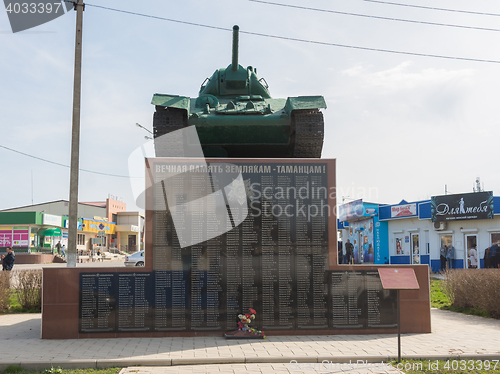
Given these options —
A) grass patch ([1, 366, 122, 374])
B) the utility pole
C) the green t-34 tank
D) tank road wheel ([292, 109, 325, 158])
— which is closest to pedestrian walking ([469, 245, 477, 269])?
the green t-34 tank

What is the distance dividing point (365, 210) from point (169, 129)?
20187 millimetres

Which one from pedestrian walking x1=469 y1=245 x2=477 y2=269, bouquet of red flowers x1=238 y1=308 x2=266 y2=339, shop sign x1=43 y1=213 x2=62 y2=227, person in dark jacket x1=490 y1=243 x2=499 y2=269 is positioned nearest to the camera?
bouquet of red flowers x1=238 y1=308 x2=266 y2=339

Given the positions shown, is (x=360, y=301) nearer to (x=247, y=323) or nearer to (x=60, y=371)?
(x=247, y=323)

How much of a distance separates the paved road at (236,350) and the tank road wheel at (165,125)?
3991 mm

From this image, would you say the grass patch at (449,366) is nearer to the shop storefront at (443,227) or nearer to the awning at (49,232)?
the shop storefront at (443,227)

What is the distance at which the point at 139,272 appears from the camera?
7.72 m

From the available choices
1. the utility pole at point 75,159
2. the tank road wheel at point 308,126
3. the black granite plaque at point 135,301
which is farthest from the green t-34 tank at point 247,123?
the black granite plaque at point 135,301

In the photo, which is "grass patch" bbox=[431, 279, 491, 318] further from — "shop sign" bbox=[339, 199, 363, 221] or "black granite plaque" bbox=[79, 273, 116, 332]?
"shop sign" bbox=[339, 199, 363, 221]

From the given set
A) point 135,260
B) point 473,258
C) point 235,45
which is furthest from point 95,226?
point 235,45

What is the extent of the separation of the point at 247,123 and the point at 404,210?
698 inches

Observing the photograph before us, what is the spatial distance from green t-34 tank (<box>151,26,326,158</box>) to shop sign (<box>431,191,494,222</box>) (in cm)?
1323

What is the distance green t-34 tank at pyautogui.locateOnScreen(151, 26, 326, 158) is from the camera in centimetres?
980

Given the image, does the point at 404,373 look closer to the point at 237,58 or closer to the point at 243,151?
the point at 243,151

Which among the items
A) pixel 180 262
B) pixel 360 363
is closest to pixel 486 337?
pixel 360 363
